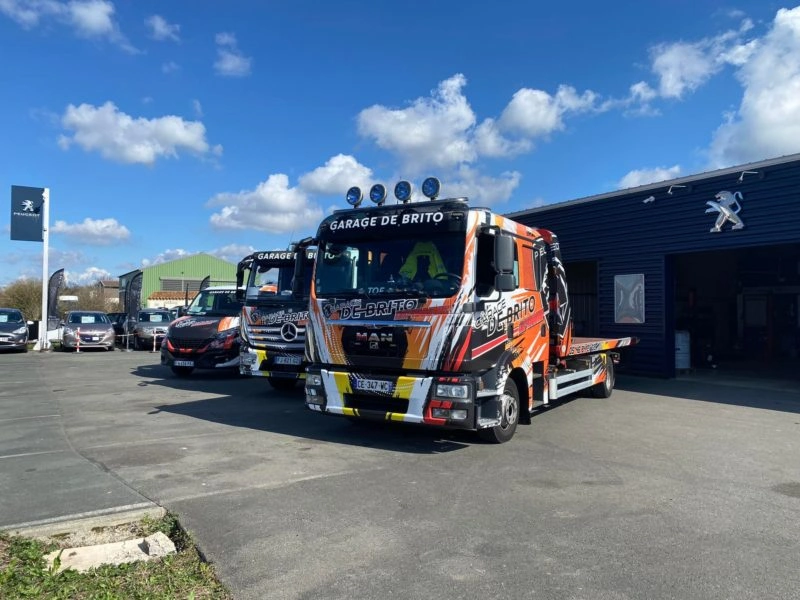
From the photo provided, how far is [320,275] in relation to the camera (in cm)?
772

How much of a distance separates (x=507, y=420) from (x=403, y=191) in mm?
3270

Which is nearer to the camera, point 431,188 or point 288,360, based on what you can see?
point 431,188

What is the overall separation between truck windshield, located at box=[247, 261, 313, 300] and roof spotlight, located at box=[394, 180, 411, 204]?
4480mm

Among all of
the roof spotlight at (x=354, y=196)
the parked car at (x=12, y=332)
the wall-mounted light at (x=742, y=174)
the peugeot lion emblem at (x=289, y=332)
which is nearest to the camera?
the roof spotlight at (x=354, y=196)

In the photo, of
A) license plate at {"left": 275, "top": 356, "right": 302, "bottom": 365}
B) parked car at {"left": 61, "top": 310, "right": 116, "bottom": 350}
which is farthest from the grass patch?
parked car at {"left": 61, "top": 310, "right": 116, "bottom": 350}

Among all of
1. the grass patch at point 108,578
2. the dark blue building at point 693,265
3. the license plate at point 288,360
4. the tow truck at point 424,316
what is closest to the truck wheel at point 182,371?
the license plate at point 288,360

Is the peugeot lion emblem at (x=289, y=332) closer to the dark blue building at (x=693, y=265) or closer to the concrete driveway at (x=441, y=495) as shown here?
the concrete driveway at (x=441, y=495)

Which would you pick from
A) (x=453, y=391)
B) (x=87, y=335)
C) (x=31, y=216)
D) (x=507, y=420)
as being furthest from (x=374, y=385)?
(x=31, y=216)

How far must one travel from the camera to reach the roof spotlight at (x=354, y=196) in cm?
820

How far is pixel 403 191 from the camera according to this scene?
7891 mm

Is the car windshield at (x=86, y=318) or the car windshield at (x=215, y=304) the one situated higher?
the car windshield at (x=215, y=304)

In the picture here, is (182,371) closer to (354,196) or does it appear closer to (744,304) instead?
(354,196)

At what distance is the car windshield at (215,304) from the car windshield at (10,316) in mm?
13168

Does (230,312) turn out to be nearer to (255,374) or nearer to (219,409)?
(255,374)
